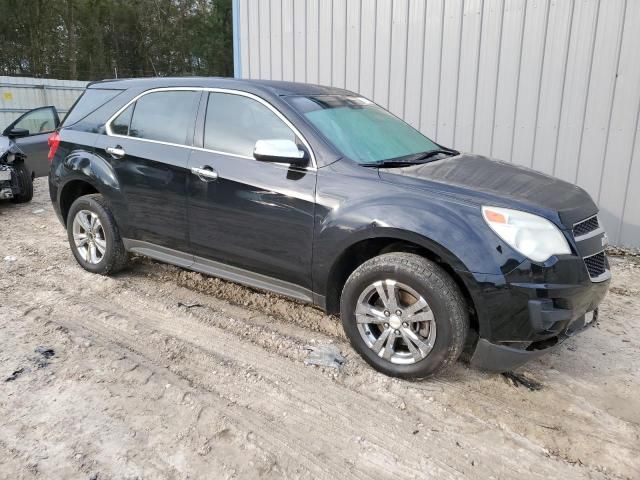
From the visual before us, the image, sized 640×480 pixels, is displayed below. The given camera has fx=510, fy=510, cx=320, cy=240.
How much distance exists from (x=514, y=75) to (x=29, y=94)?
1495cm

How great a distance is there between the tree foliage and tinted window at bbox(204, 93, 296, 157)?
2348cm

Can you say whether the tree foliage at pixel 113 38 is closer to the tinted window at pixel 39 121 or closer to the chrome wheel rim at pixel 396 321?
the tinted window at pixel 39 121

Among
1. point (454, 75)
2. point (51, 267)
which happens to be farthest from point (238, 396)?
point (454, 75)

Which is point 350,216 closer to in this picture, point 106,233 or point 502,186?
point 502,186

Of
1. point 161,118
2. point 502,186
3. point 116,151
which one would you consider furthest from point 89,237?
point 502,186

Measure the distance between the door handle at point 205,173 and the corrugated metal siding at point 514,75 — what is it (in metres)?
3.90

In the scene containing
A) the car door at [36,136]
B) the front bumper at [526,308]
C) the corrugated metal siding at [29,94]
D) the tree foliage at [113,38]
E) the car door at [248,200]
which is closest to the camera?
the front bumper at [526,308]

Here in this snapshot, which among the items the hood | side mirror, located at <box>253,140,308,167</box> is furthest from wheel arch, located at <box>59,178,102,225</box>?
the hood

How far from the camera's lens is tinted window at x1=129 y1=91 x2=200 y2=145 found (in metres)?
3.94

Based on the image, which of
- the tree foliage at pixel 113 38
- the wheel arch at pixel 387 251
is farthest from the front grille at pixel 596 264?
the tree foliage at pixel 113 38

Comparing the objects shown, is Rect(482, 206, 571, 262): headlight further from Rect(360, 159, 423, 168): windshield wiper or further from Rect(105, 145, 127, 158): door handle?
Rect(105, 145, 127, 158): door handle

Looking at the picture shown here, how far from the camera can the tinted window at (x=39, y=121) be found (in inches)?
358

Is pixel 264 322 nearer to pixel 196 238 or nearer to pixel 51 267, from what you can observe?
pixel 196 238

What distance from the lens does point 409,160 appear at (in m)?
3.58
